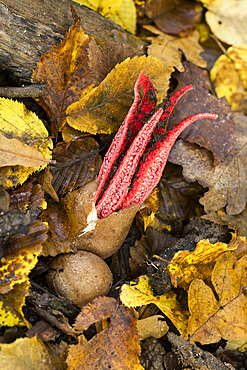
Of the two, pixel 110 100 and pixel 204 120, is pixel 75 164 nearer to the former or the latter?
pixel 110 100

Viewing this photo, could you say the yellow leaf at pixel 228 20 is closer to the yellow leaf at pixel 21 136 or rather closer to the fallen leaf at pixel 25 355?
the yellow leaf at pixel 21 136

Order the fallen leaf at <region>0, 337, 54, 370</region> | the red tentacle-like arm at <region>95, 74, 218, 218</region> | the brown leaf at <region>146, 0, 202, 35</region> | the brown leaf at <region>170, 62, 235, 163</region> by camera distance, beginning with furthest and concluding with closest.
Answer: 1. the brown leaf at <region>146, 0, 202, 35</region>
2. the brown leaf at <region>170, 62, 235, 163</region>
3. the red tentacle-like arm at <region>95, 74, 218, 218</region>
4. the fallen leaf at <region>0, 337, 54, 370</region>

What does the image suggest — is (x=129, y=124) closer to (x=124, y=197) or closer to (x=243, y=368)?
(x=124, y=197)

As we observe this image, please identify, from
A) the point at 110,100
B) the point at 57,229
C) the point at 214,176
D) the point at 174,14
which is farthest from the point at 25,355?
the point at 174,14

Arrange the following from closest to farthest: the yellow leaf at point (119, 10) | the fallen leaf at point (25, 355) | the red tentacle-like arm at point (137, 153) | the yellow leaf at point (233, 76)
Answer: the fallen leaf at point (25, 355)
the red tentacle-like arm at point (137, 153)
the yellow leaf at point (119, 10)
the yellow leaf at point (233, 76)

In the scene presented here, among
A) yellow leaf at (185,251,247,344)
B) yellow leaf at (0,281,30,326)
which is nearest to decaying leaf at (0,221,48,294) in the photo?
yellow leaf at (0,281,30,326)

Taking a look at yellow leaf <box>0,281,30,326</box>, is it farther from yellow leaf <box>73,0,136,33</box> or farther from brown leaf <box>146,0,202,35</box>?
brown leaf <box>146,0,202,35</box>

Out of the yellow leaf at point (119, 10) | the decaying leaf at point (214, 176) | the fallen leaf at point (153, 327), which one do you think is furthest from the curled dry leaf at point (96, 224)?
the yellow leaf at point (119, 10)
